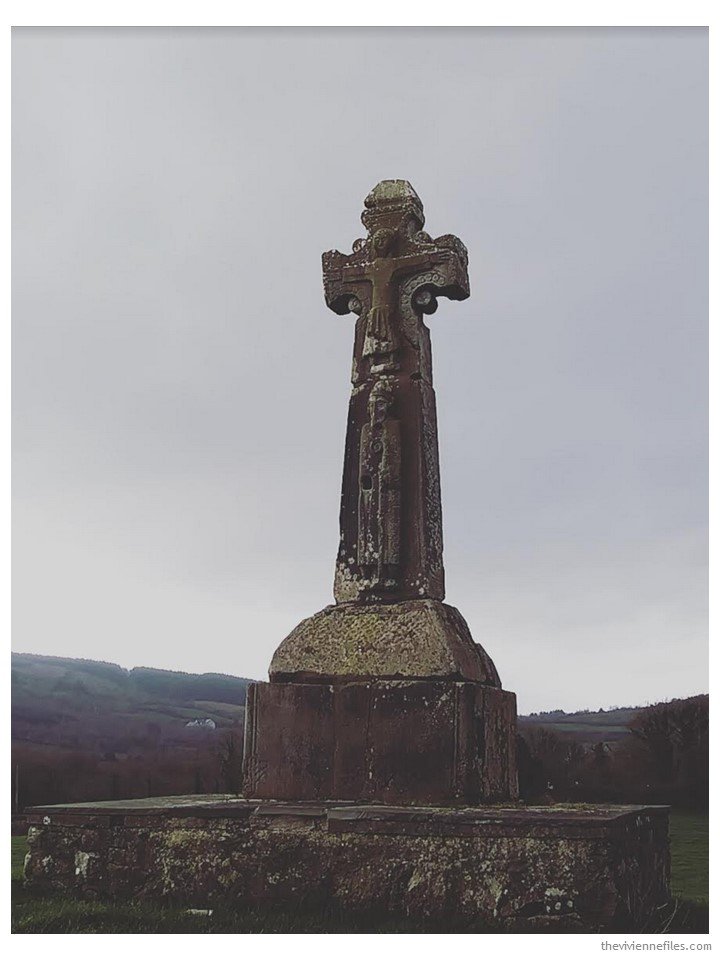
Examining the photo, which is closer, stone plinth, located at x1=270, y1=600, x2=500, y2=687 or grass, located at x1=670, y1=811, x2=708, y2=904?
stone plinth, located at x1=270, y1=600, x2=500, y2=687

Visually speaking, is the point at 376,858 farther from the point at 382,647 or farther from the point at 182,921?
the point at 382,647

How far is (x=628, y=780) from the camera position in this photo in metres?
10.2

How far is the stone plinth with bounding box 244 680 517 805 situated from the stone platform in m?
0.21

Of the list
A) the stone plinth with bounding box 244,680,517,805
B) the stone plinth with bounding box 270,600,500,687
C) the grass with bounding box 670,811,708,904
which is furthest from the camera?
the grass with bounding box 670,811,708,904

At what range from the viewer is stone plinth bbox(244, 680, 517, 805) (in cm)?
614

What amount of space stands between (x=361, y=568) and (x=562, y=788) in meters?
3.19

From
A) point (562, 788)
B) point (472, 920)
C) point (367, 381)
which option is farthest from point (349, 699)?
point (562, 788)

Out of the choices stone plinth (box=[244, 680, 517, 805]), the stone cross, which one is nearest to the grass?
stone plinth (box=[244, 680, 517, 805])

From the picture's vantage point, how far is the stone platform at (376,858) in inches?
209

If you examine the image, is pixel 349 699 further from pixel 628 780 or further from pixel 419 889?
pixel 628 780

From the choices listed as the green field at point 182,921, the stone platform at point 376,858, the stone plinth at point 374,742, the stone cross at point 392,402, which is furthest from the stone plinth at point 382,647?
the green field at point 182,921

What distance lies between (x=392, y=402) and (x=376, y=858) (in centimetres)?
304

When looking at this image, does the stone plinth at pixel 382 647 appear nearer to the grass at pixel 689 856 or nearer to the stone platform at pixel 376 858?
the stone platform at pixel 376 858

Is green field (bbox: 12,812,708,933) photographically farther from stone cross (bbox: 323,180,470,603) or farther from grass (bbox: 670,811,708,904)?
stone cross (bbox: 323,180,470,603)
